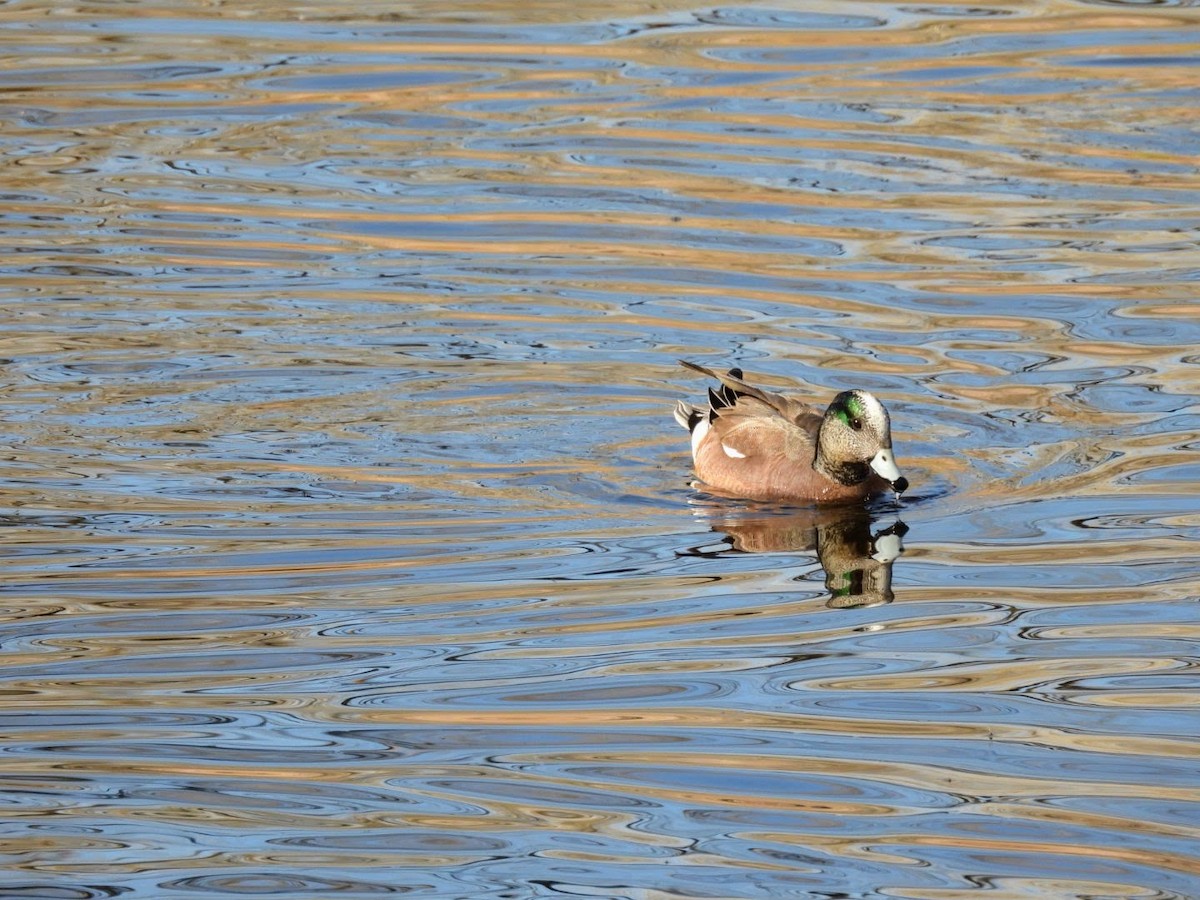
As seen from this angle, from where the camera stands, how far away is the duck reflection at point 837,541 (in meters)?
9.13

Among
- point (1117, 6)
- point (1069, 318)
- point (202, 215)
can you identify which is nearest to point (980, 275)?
point (1069, 318)

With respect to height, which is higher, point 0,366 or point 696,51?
point 696,51

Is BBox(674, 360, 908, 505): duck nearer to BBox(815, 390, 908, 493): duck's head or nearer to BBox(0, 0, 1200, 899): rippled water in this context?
BBox(815, 390, 908, 493): duck's head

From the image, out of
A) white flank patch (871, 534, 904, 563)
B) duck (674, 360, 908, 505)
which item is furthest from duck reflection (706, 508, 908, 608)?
duck (674, 360, 908, 505)

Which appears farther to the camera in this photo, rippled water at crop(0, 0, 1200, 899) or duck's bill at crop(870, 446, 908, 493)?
duck's bill at crop(870, 446, 908, 493)

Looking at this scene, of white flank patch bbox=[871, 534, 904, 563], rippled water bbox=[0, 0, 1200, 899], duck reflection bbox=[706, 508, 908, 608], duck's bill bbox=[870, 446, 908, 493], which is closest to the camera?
rippled water bbox=[0, 0, 1200, 899]

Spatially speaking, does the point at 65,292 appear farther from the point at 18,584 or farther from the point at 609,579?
the point at 609,579

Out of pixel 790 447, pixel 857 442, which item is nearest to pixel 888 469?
pixel 857 442

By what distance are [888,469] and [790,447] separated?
0.77 meters

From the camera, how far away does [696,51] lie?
1920cm

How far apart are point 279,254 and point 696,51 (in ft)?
20.2

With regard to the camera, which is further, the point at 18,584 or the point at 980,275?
the point at 980,275

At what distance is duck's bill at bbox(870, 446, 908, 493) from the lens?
10.3m

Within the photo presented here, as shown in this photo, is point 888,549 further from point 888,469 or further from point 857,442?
point 857,442
